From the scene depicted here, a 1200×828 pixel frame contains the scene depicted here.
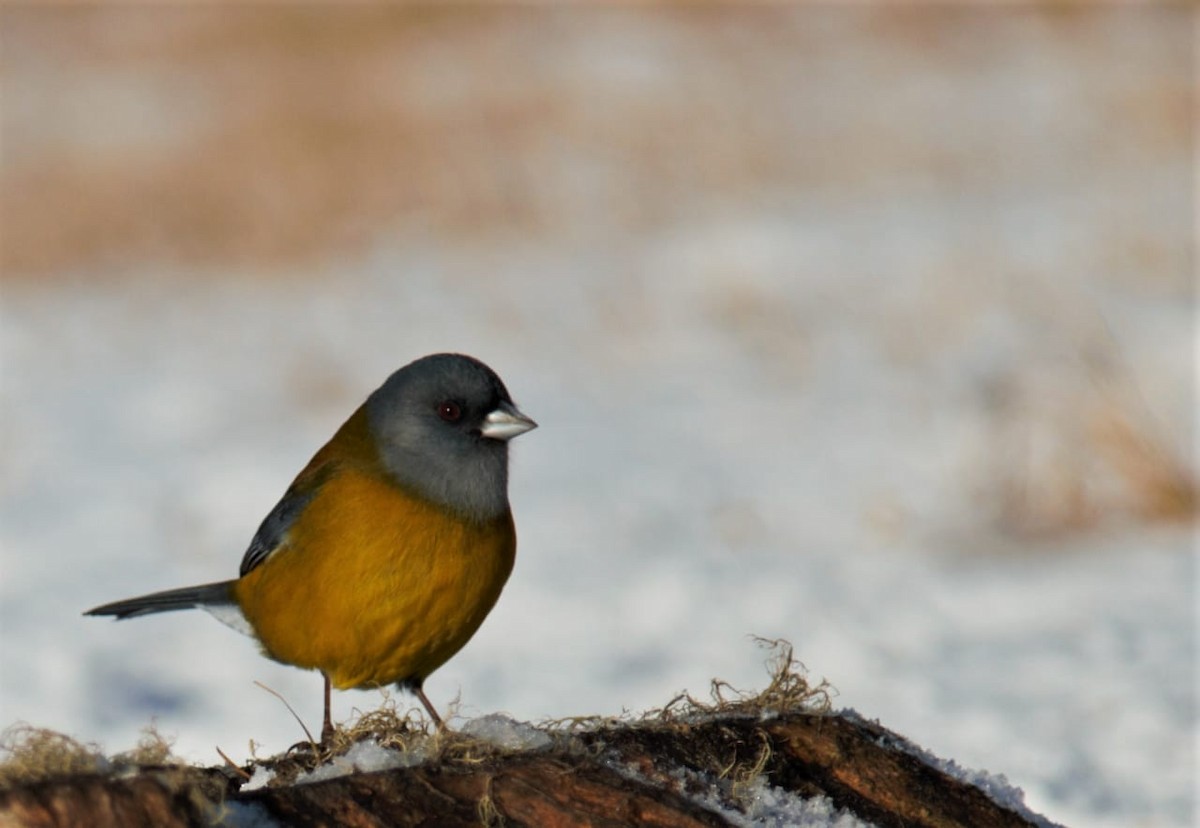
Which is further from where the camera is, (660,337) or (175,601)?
(660,337)

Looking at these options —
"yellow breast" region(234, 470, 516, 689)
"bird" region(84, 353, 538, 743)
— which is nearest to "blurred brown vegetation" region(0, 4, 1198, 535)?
"bird" region(84, 353, 538, 743)

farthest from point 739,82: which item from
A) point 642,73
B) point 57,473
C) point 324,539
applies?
point 324,539

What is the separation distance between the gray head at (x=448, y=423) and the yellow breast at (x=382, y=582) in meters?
0.14

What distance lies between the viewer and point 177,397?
48.9ft

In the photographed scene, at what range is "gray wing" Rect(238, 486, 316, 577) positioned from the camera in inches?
216

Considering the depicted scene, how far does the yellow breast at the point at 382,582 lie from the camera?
4941mm

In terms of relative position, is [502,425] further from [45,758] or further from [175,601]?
[45,758]

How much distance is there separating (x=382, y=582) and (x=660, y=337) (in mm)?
10728

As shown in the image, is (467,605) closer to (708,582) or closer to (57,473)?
(708,582)

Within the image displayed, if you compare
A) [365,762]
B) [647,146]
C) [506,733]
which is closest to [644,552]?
[506,733]

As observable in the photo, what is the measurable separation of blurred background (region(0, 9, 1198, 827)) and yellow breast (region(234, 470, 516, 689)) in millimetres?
515

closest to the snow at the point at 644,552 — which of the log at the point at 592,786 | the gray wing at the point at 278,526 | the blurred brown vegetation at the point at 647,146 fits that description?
the blurred brown vegetation at the point at 647,146

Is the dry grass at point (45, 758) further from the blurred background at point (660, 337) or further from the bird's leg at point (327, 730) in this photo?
the blurred background at point (660, 337)

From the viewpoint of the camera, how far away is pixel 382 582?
16.2ft
